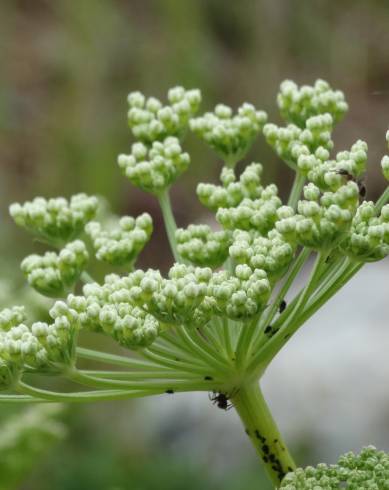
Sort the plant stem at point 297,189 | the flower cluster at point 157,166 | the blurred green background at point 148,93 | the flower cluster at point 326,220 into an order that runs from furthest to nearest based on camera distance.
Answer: the blurred green background at point 148,93 → the flower cluster at point 157,166 → the plant stem at point 297,189 → the flower cluster at point 326,220

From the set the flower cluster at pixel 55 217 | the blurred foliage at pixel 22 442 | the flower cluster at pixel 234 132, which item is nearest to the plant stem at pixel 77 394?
the flower cluster at pixel 55 217

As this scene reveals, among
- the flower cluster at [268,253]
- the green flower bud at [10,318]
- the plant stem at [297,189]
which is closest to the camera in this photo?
the flower cluster at [268,253]

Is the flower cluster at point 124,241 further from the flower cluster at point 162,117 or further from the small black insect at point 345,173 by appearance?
the small black insect at point 345,173

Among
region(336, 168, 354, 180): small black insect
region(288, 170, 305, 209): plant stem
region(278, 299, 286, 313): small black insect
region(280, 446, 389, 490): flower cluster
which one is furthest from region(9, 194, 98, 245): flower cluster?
region(280, 446, 389, 490): flower cluster

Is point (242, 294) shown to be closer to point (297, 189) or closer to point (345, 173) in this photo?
point (345, 173)

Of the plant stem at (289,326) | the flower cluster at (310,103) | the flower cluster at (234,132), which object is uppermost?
the flower cluster at (234,132)

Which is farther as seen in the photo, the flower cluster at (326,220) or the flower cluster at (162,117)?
the flower cluster at (162,117)
